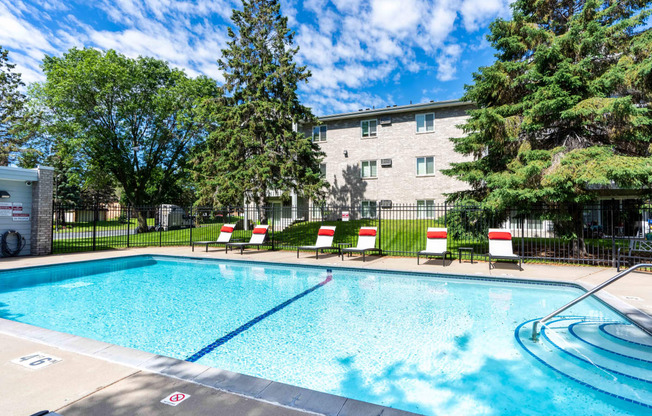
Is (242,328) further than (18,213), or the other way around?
(18,213)

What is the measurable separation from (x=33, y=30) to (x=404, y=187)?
27.1 metres

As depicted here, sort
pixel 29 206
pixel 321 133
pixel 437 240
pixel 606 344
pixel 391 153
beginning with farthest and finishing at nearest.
Answer: pixel 321 133 → pixel 391 153 → pixel 29 206 → pixel 437 240 → pixel 606 344

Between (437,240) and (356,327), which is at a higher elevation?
(437,240)

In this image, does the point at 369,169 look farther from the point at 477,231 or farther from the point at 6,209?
the point at 6,209

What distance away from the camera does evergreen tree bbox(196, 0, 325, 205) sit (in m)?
17.6

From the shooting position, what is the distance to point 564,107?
33.0 feet

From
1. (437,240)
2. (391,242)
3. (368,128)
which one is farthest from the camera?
(368,128)

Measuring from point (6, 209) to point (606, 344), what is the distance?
17570mm

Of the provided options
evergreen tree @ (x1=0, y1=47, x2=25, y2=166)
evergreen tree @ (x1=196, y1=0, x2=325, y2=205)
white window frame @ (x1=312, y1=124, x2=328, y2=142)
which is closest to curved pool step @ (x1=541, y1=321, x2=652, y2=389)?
evergreen tree @ (x1=196, y1=0, x2=325, y2=205)

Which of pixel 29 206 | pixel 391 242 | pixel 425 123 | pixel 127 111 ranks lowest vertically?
pixel 391 242

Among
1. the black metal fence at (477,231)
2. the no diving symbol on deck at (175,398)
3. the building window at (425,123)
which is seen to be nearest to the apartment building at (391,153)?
the building window at (425,123)

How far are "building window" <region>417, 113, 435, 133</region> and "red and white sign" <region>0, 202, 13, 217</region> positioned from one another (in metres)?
22.5

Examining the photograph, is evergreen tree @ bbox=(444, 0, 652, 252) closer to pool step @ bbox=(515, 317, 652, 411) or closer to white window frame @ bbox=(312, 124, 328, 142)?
pool step @ bbox=(515, 317, 652, 411)

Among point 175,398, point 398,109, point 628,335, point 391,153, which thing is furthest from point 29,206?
point 398,109
